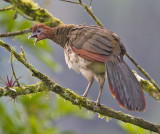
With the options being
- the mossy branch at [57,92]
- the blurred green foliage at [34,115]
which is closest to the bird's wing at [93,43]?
the mossy branch at [57,92]

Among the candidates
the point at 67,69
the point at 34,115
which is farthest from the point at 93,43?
the point at 67,69

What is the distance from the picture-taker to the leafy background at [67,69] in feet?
15.5

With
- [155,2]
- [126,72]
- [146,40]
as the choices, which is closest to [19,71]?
[126,72]

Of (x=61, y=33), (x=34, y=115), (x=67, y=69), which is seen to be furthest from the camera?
(x=67, y=69)

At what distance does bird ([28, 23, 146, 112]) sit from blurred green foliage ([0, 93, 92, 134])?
1.82 m

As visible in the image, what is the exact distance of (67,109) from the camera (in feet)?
19.6

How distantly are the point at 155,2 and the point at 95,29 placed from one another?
57790 millimetres

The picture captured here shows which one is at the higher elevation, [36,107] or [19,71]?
[19,71]

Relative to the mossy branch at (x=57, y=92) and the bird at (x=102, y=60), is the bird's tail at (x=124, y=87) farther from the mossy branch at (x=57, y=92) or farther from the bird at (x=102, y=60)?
the mossy branch at (x=57, y=92)

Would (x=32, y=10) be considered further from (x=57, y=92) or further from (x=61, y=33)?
(x=57, y=92)

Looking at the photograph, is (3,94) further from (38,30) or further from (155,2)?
(155,2)

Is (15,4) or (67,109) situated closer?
(15,4)

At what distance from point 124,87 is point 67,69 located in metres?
34.9

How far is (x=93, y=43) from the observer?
3.55 m
